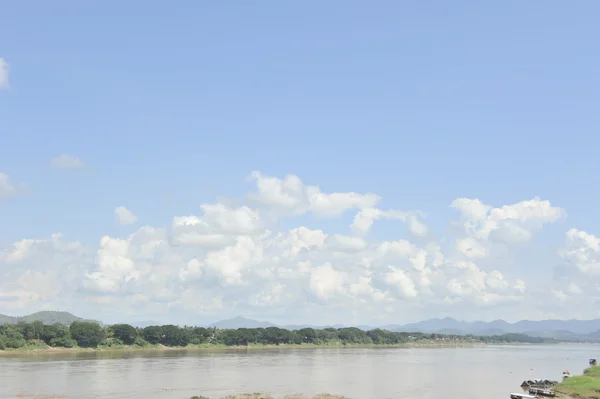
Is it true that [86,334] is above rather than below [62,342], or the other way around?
above

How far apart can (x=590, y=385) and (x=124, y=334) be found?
444 feet

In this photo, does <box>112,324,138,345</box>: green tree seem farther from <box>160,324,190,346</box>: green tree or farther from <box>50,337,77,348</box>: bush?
<box>50,337,77,348</box>: bush

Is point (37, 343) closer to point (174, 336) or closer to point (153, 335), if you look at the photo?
point (153, 335)

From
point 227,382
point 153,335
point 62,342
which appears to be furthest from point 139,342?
point 227,382

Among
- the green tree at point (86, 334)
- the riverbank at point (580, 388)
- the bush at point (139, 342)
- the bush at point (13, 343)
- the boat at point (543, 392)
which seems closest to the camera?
the riverbank at point (580, 388)

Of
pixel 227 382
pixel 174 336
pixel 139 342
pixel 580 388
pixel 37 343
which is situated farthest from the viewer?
pixel 174 336

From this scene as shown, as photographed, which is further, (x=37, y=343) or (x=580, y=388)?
(x=37, y=343)

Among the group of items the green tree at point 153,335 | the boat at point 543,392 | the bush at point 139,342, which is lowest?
the boat at point 543,392

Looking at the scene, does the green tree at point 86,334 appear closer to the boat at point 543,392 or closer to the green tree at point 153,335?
the green tree at point 153,335

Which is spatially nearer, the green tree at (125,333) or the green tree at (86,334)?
the green tree at (86,334)

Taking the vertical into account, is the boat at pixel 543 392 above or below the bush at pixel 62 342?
below

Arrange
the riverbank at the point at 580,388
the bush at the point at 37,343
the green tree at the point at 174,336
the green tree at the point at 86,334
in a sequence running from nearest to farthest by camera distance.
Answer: the riverbank at the point at 580,388, the bush at the point at 37,343, the green tree at the point at 86,334, the green tree at the point at 174,336

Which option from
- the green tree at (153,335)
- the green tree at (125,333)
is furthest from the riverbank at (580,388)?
the green tree at (153,335)

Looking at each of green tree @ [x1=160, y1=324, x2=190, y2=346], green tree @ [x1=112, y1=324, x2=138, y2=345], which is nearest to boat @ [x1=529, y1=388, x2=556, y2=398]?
green tree @ [x1=112, y1=324, x2=138, y2=345]
